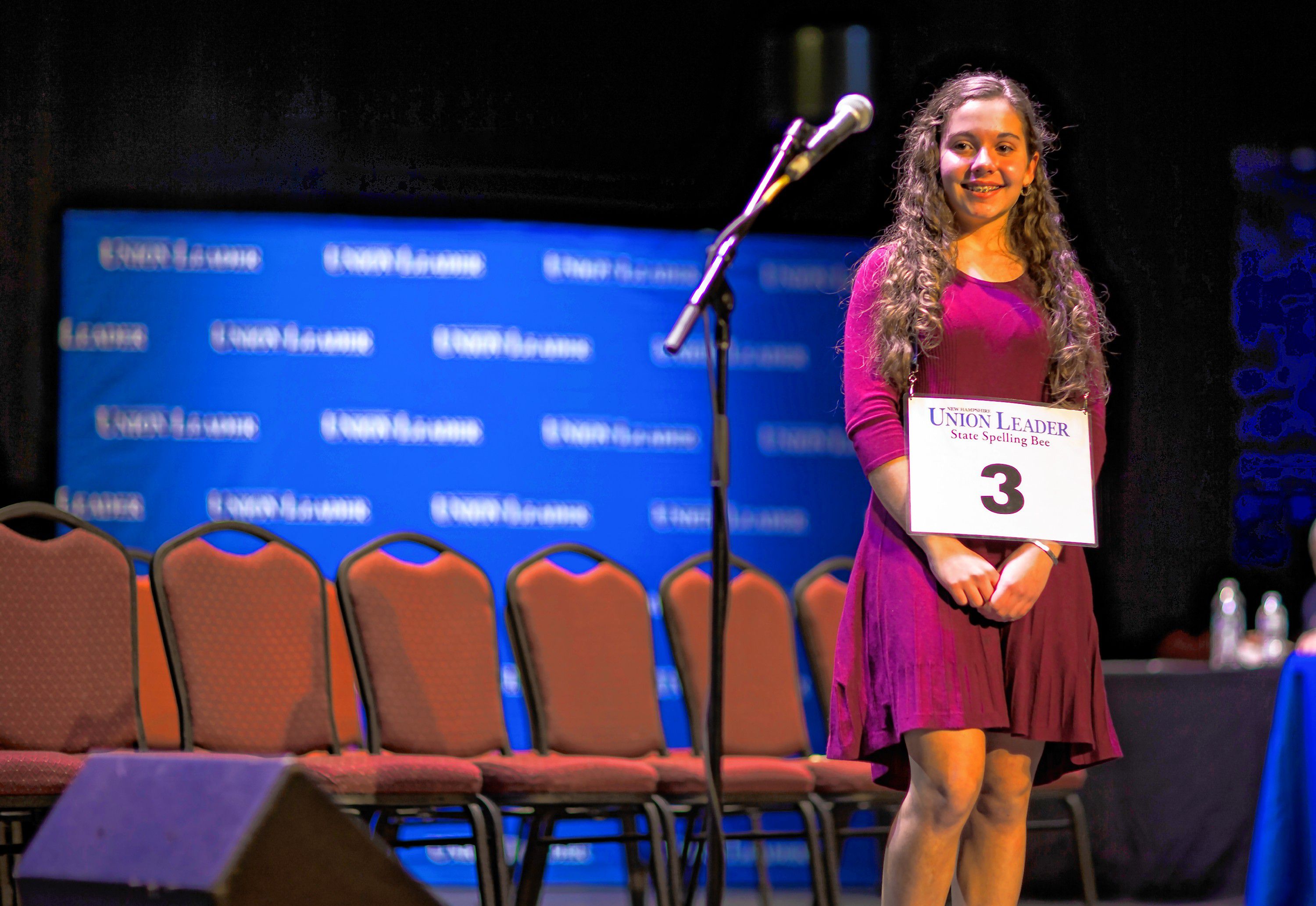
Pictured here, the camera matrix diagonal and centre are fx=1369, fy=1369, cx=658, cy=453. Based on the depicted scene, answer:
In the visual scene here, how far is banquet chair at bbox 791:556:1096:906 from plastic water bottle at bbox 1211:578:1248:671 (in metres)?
0.68

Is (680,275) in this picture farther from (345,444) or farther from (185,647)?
(185,647)

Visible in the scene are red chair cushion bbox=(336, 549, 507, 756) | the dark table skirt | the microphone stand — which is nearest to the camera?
the microphone stand

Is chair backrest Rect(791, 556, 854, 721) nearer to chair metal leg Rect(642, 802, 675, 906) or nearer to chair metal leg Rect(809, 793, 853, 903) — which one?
chair metal leg Rect(809, 793, 853, 903)

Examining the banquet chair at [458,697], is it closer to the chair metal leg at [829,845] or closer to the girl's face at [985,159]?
the chair metal leg at [829,845]

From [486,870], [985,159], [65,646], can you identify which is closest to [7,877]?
[65,646]

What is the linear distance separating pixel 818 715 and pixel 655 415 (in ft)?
4.07

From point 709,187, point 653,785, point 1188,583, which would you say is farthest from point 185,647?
point 1188,583

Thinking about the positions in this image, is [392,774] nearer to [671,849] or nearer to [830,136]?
[671,849]

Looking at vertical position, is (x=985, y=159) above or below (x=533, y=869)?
above

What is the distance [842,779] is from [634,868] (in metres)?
0.60

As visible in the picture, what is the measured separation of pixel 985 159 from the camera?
6.29 feet

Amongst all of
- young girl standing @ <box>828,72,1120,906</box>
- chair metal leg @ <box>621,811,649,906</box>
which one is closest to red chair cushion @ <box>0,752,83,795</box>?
chair metal leg @ <box>621,811,649,906</box>

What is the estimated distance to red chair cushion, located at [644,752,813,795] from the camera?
3.12m

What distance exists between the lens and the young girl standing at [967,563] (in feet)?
5.86
